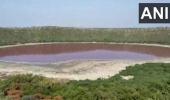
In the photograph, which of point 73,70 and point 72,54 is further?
point 72,54

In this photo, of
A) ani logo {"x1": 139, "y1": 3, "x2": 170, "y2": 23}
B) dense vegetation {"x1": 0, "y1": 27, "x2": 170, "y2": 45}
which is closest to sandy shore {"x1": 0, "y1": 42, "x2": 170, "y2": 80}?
ani logo {"x1": 139, "y1": 3, "x2": 170, "y2": 23}

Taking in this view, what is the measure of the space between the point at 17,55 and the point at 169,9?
15.9 metres

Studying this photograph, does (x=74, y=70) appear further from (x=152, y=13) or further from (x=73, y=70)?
(x=152, y=13)

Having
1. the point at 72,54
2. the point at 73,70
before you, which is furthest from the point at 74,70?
the point at 72,54

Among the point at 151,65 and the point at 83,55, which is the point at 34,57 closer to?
the point at 83,55

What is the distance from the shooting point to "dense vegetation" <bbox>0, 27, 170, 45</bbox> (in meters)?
76.1

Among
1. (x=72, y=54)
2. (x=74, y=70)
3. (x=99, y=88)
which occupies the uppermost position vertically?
(x=99, y=88)

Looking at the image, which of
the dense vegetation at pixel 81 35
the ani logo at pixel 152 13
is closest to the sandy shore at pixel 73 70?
the ani logo at pixel 152 13

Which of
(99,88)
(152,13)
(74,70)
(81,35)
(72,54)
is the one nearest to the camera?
(99,88)

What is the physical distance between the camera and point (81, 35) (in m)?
82.2

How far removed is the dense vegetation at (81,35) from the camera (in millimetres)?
76062

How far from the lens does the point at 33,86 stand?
20.9 m

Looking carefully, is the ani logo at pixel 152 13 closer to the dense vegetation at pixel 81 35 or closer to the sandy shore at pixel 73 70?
the sandy shore at pixel 73 70

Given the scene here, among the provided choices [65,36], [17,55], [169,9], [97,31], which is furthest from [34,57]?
[97,31]
